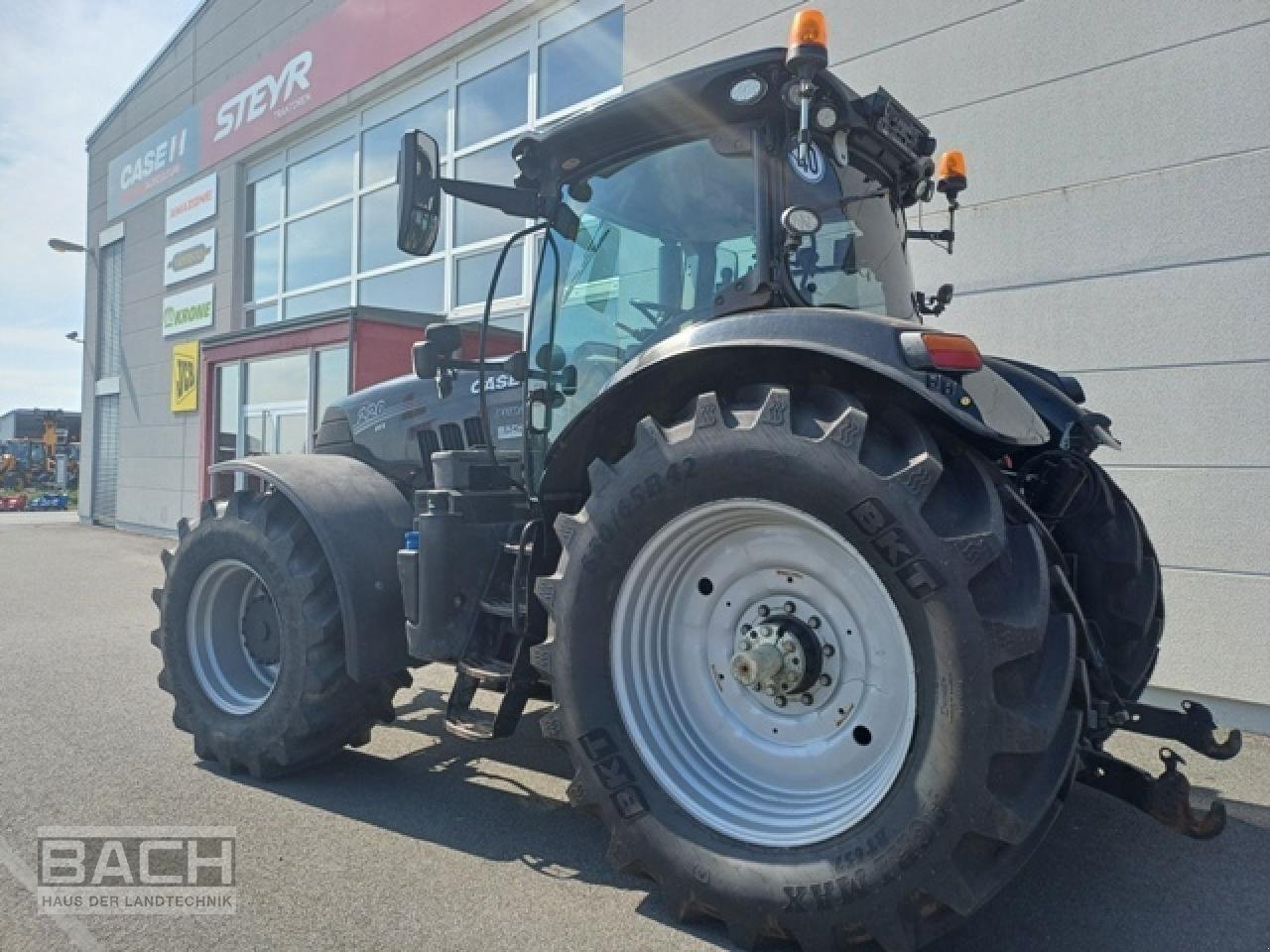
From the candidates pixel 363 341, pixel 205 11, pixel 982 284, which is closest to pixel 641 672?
pixel 982 284

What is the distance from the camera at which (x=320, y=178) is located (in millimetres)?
14383

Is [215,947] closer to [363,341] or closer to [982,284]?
[982,284]

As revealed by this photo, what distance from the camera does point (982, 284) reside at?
6363mm

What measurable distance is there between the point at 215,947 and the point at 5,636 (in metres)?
5.96

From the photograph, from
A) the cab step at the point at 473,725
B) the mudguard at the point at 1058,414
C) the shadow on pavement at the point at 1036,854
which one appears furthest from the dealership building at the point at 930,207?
the cab step at the point at 473,725

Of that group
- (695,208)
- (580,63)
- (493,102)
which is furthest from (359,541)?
(493,102)

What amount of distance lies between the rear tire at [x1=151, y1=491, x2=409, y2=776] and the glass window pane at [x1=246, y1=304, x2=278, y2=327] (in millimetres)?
11691

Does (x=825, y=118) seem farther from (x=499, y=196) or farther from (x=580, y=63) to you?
(x=580, y=63)

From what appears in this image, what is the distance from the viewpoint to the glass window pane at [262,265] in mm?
15367

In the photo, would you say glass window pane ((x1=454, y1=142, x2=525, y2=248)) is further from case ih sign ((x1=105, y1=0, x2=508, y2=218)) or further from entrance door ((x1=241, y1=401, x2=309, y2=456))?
entrance door ((x1=241, y1=401, x2=309, y2=456))

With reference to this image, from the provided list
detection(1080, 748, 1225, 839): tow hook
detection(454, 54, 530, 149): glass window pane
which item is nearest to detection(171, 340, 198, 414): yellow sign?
detection(454, 54, 530, 149): glass window pane

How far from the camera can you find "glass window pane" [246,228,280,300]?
1537cm

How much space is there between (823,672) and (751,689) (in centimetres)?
25

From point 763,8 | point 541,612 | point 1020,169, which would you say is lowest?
point 541,612
